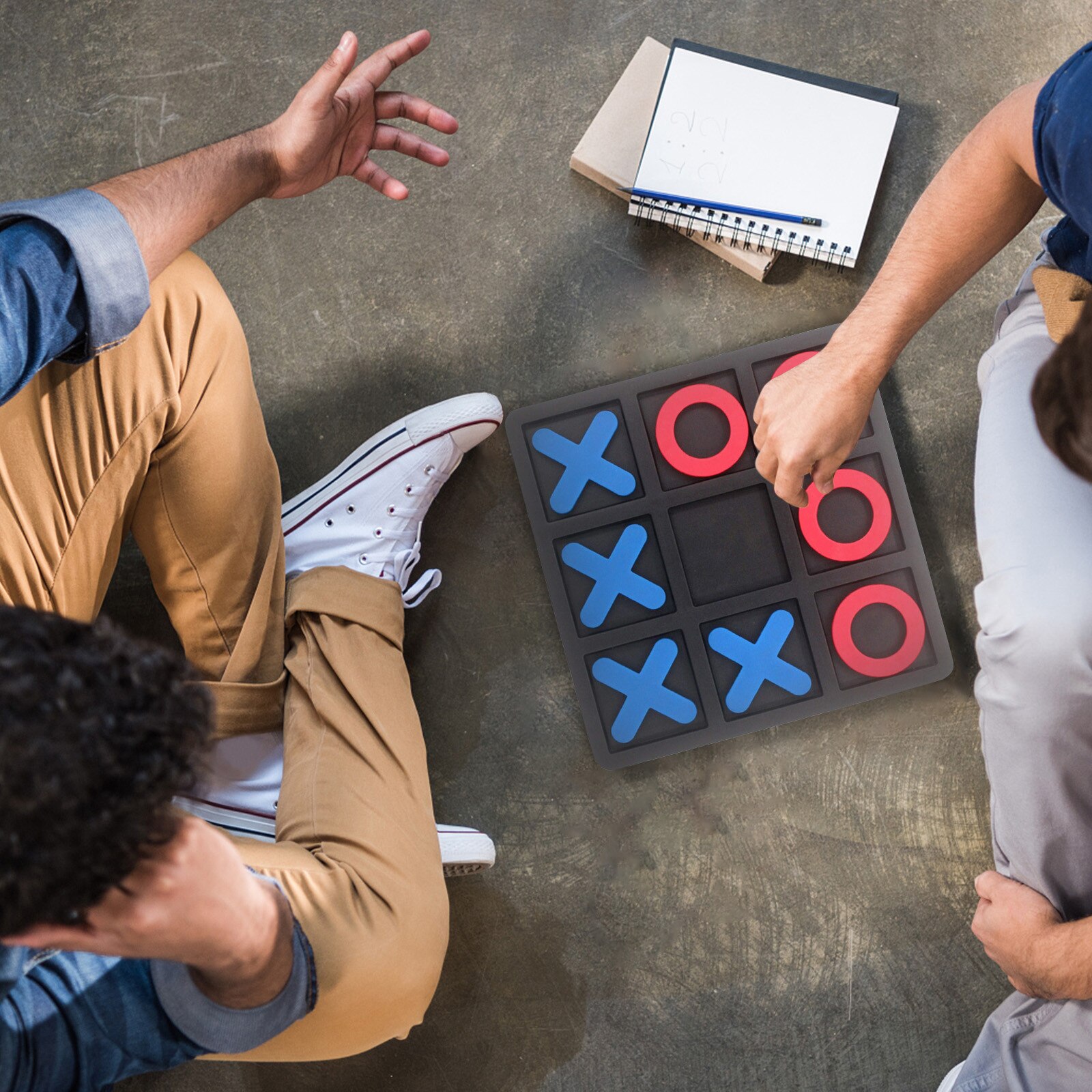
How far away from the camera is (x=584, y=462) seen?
140 cm

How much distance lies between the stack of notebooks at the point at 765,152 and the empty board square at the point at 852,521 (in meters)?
0.31

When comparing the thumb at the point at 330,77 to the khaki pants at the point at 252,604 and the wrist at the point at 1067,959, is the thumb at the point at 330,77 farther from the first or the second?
the wrist at the point at 1067,959

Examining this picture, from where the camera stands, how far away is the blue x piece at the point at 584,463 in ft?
4.59

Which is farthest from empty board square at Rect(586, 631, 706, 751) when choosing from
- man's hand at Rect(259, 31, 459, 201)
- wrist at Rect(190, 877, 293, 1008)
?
man's hand at Rect(259, 31, 459, 201)

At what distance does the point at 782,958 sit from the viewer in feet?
4.49

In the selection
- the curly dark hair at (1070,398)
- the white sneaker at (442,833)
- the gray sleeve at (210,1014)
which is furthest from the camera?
the white sneaker at (442,833)

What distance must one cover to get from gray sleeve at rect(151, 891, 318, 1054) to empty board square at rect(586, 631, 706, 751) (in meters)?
0.62

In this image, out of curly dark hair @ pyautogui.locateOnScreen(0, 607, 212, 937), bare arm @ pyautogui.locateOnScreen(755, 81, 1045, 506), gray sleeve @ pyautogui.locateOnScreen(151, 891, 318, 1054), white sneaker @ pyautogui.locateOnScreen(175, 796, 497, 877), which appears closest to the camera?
curly dark hair @ pyautogui.locateOnScreen(0, 607, 212, 937)

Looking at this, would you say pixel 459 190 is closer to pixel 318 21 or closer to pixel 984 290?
pixel 318 21

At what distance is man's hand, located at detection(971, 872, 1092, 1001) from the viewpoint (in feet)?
3.22

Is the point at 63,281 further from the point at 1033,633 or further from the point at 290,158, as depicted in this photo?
the point at 1033,633

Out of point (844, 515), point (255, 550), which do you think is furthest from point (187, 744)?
point (844, 515)

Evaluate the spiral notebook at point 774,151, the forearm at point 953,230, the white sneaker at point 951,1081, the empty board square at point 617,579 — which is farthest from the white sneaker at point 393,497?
A: the white sneaker at point 951,1081

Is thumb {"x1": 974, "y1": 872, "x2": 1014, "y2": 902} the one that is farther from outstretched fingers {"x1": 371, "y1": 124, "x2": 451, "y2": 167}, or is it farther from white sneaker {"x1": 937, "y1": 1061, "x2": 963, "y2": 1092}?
outstretched fingers {"x1": 371, "y1": 124, "x2": 451, "y2": 167}
